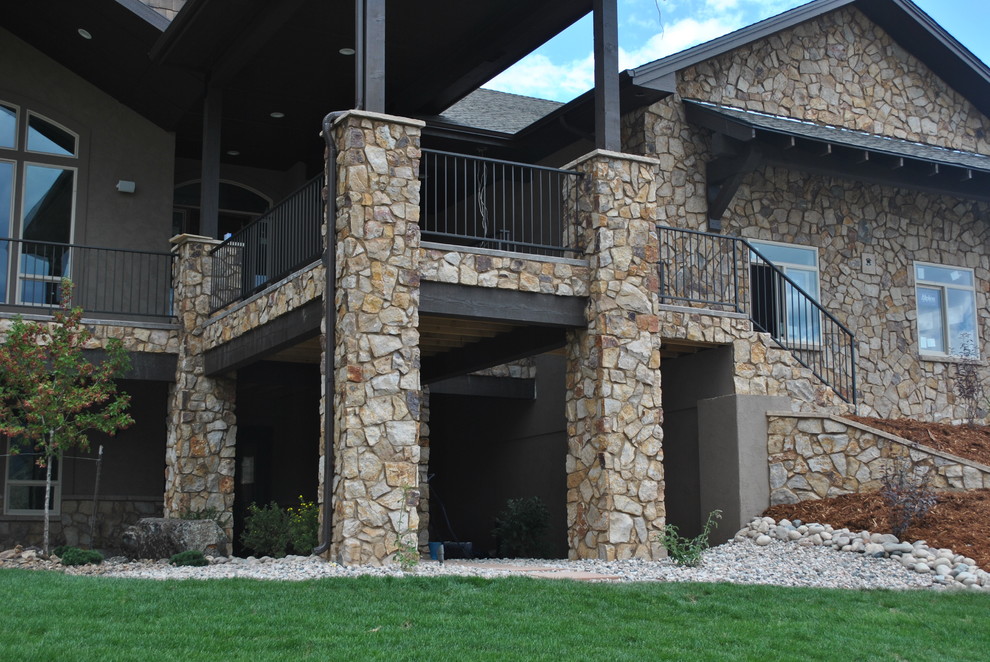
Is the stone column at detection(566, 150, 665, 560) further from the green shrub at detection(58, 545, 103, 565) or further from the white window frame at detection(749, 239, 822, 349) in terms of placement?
the green shrub at detection(58, 545, 103, 565)

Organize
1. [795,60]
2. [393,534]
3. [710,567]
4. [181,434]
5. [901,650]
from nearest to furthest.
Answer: [901,650] → [393,534] → [710,567] → [181,434] → [795,60]

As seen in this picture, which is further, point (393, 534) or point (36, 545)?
point (36, 545)

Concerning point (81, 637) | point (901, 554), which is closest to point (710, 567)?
point (901, 554)

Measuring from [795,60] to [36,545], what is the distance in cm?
1320

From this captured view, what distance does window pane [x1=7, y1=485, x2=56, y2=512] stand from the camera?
15.9m

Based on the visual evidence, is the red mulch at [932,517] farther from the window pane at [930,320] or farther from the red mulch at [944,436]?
the window pane at [930,320]

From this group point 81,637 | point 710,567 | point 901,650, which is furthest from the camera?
point 710,567

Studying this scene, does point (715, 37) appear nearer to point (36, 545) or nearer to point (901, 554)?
point (901, 554)

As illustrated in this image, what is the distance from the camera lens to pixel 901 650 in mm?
6910

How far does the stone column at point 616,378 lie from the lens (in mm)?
10969

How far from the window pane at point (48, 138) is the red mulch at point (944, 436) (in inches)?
471

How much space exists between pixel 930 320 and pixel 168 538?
1185 cm

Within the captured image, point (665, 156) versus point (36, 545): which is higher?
point (665, 156)

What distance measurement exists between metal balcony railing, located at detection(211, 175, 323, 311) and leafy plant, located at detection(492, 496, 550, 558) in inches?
169
